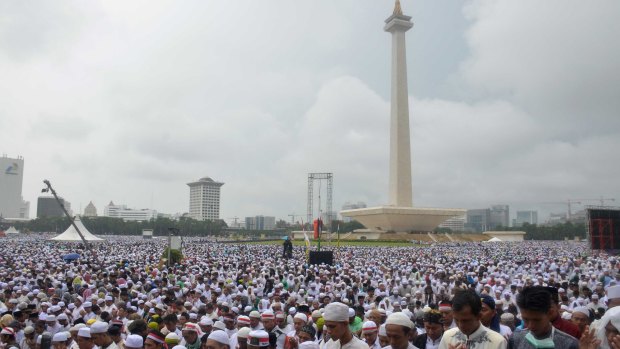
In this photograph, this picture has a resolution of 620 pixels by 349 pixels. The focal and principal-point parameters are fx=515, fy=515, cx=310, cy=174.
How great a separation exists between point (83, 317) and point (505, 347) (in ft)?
24.5

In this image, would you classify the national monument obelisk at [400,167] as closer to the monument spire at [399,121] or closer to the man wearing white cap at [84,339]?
the monument spire at [399,121]

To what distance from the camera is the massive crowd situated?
9.89 feet

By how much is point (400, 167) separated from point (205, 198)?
124 metres

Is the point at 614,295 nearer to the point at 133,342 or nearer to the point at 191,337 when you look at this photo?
the point at 133,342

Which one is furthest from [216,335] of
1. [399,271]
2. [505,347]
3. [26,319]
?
[399,271]

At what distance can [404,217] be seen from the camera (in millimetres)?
59250

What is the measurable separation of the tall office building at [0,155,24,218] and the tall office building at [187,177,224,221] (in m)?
54.7

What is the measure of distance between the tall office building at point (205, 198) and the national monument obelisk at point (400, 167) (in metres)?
119

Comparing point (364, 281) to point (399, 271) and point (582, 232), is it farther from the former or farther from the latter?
point (582, 232)

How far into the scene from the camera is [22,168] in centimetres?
13750

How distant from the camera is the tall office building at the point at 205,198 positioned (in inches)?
6850

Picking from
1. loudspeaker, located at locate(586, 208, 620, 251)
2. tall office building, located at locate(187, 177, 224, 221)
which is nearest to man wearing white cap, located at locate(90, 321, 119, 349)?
loudspeaker, located at locate(586, 208, 620, 251)

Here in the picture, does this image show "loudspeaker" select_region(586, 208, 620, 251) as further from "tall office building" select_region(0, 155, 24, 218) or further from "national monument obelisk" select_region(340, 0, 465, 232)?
"tall office building" select_region(0, 155, 24, 218)

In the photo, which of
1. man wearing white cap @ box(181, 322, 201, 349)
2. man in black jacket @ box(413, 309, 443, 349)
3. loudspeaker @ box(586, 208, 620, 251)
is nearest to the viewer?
man in black jacket @ box(413, 309, 443, 349)
